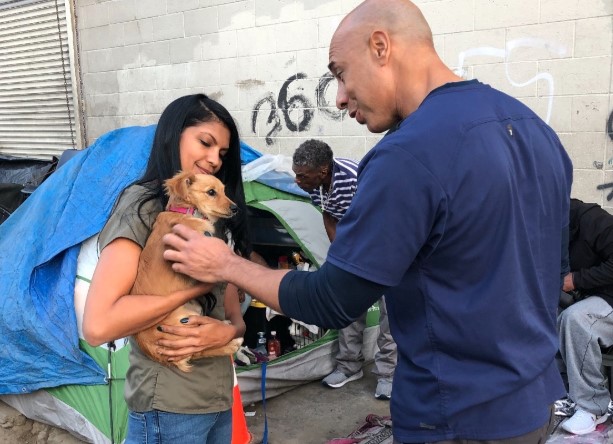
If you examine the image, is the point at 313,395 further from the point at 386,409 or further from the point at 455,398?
the point at 455,398

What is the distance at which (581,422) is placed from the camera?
3.79 meters

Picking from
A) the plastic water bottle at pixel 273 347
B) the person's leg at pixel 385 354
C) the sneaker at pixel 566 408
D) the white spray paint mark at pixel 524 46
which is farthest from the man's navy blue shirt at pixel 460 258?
the white spray paint mark at pixel 524 46

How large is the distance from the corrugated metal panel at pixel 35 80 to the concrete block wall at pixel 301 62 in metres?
0.49

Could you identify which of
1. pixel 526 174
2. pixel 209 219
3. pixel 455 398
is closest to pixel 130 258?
pixel 209 219

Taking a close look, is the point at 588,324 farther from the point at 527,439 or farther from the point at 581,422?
the point at 527,439

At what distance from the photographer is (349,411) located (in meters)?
4.29

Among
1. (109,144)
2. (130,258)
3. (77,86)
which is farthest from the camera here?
(77,86)

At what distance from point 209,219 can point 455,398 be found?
3.74ft

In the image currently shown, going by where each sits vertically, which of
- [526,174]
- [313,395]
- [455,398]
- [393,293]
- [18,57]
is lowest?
[313,395]

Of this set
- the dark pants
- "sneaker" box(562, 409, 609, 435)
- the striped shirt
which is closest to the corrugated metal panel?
the striped shirt

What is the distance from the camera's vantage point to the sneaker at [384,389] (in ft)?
14.4

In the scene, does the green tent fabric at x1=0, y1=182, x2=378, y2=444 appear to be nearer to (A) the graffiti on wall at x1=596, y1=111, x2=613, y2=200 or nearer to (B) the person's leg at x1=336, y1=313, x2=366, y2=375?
(B) the person's leg at x1=336, y1=313, x2=366, y2=375

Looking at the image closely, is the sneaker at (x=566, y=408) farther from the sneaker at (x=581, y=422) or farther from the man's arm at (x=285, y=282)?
the man's arm at (x=285, y=282)

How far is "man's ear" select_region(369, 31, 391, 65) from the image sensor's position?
152 centimetres
